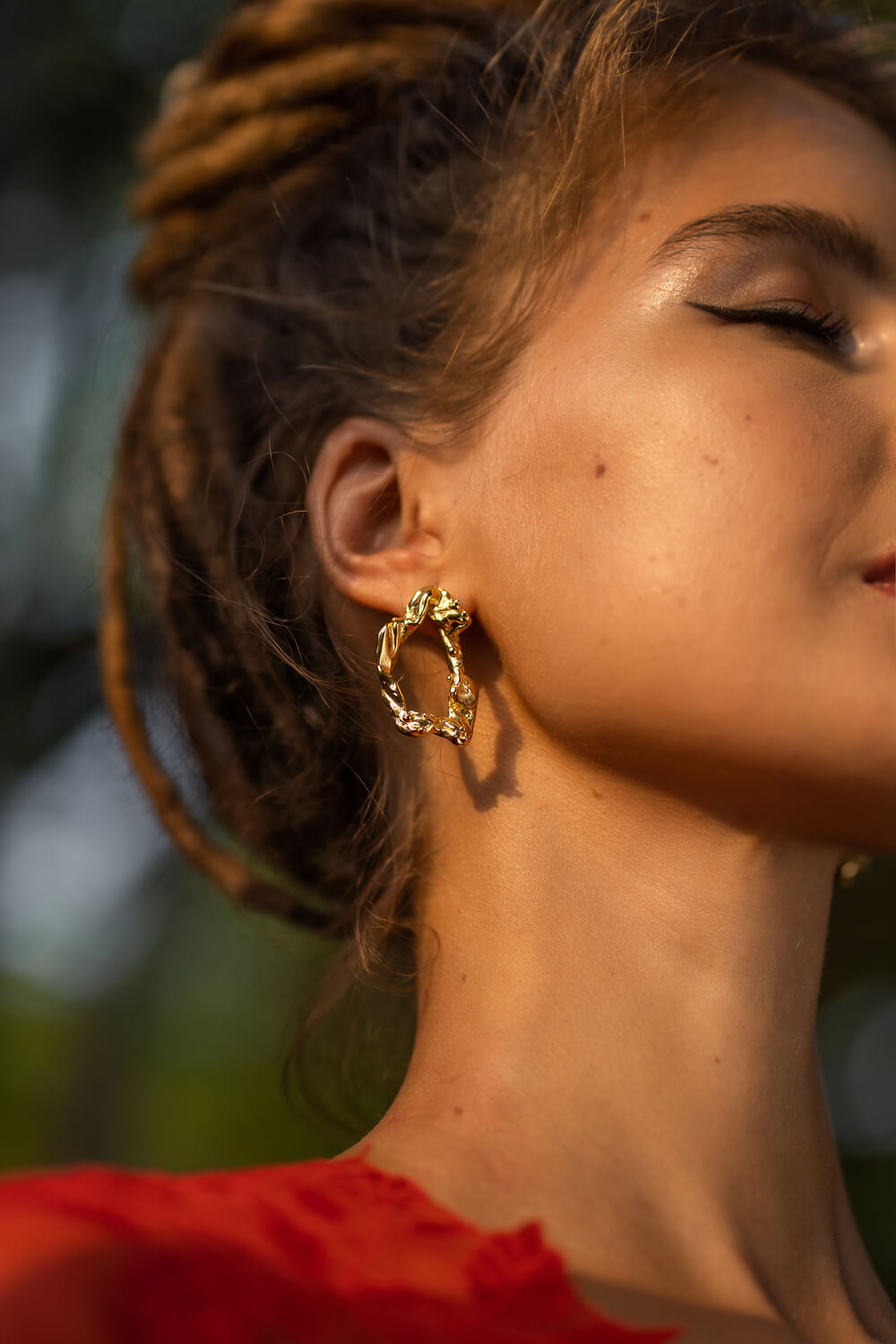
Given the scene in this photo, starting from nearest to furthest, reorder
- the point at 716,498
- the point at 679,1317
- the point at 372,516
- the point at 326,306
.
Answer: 1. the point at 679,1317
2. the point at 716,498
3. the point at 372,516
4. the point at 326,306

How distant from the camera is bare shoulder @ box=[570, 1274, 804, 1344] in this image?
127 cm

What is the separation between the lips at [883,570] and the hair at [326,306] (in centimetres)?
58

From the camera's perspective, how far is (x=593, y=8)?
196 cm

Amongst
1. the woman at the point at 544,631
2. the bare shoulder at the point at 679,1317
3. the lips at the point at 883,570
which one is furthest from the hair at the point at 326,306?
the bare shoulder at the point at 679,1317

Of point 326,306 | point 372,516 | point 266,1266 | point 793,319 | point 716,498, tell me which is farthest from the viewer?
point 326,306

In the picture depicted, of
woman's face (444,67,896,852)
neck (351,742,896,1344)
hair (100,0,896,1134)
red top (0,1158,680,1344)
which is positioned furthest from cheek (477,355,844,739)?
red top (0,1158,680,1344)

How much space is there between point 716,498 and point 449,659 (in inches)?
16.6

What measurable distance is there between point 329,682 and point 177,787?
21.7 inches

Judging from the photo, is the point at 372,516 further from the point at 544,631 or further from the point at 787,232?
the point at 787,232

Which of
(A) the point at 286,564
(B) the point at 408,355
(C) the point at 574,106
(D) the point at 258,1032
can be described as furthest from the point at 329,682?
(D) the point at 258,1032

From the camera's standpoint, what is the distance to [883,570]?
1514 millimetres

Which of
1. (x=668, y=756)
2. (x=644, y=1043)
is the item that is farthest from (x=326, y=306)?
(x=644, y=1043)

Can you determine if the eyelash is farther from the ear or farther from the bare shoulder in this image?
the bare shoulder

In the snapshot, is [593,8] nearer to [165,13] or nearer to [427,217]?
[427,217]
